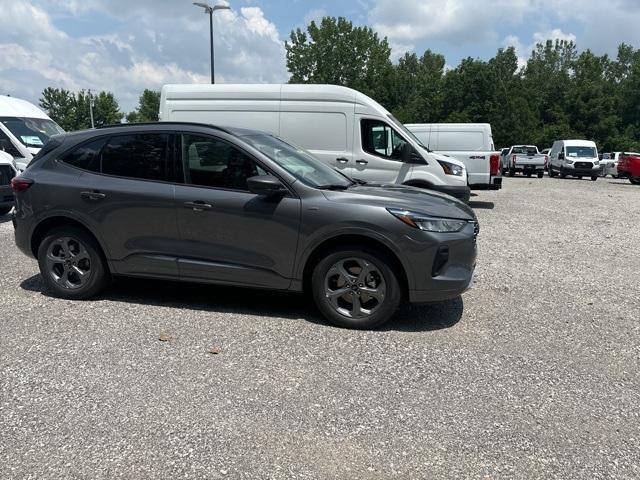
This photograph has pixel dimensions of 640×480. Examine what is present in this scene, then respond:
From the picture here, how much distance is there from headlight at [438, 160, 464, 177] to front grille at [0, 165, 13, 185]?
8.05 m

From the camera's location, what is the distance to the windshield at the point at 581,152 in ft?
94.9

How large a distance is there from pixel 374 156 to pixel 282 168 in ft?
18.8

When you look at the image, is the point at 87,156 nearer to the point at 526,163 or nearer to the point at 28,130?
the point at 28,130

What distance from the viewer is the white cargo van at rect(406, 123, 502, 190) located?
14820 millimetres

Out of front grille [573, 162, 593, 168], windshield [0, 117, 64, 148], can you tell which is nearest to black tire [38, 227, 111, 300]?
windshield [0, 117, 64, 148]

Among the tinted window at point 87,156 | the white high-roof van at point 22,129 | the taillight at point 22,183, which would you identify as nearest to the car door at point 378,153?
the tinted window at point 87,156

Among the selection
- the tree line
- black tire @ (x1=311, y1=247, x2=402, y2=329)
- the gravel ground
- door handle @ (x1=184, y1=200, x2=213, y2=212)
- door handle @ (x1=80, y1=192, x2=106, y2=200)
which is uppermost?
the tree line

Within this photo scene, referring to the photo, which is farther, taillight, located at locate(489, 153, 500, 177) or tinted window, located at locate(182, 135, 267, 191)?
taillight, located at locate(489, 153, 500, 177)

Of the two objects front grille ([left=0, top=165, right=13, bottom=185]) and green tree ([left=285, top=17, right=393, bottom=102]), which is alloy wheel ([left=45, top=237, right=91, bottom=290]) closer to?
front grille ([left=0, top=165, right=13, bottom=185])

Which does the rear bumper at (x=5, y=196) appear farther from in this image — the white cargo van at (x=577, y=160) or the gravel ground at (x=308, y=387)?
the white cargo van at (x=577, y=160)

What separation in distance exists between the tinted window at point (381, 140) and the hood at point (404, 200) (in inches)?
211

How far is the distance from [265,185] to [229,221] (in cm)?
49

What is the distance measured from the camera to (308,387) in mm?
3623

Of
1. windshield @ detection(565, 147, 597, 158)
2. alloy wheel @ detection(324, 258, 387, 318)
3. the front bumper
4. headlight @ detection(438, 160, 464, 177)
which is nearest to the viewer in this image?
the front bumper
